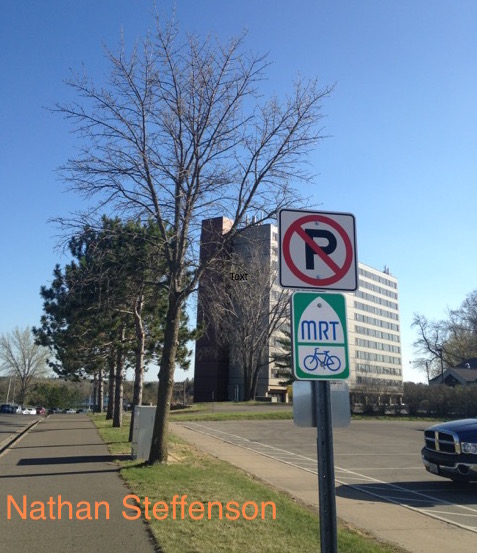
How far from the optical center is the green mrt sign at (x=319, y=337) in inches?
152

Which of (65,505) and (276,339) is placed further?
(276,339)

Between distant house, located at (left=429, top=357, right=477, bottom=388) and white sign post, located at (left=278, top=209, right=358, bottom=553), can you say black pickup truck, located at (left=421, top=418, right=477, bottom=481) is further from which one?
distant house, located at (left=429, top=357, right=477, bottom=388)

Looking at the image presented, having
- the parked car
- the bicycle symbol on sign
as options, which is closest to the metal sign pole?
the bicycle symbol on sign

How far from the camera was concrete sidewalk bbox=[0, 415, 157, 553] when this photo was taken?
619 centimetres

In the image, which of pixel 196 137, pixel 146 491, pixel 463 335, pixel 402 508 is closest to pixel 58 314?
pixel 196 137

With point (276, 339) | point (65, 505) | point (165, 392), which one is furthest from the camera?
point (276, 339)

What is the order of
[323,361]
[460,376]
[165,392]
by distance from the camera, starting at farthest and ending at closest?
[460,376] < [165,392] < [323,361]

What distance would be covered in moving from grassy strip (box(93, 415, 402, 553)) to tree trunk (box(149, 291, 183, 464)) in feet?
2.41

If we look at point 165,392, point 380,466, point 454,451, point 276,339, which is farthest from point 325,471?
point 276,339

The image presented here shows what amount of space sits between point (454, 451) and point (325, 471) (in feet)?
26.0

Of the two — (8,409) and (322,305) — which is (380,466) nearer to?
(322,305)

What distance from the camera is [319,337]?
3971 millimetres

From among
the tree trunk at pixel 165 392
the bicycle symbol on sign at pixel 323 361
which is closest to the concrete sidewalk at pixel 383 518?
the tree trunk at pixel 165 392

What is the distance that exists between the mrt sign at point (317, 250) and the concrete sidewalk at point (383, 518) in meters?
4.25
